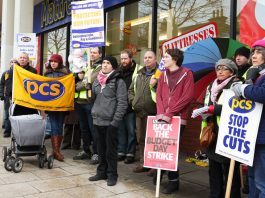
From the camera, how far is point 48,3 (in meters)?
12.6

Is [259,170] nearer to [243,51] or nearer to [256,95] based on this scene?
[256,95]

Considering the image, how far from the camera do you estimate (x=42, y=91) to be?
622cm

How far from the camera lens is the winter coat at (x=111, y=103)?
4.86m

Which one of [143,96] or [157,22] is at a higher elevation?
[157,22]

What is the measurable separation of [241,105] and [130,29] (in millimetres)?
5913

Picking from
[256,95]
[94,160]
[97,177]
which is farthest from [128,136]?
[256,95]

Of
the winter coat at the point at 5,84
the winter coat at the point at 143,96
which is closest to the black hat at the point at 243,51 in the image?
the winter coat at the point at 143,96

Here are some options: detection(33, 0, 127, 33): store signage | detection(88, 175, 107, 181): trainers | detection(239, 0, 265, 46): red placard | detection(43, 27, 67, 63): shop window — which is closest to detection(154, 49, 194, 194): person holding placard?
detection(88, 175, 107, 181): trainers

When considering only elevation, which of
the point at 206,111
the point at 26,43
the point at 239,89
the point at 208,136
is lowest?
the point at 208,136

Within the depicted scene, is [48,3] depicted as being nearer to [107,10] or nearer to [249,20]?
[107,10]

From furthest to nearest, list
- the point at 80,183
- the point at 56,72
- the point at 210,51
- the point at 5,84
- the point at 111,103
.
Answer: the point at 5,84
the point at 56,72
the point at 80,183
the point at 111,103
the point at 210,51

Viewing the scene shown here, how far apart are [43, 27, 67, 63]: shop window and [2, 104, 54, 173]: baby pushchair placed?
6.35m

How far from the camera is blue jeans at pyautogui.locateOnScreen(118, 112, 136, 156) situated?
6383mm

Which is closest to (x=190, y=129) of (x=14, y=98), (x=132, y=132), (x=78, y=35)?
(x=132, y=132)
